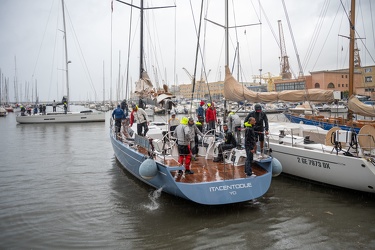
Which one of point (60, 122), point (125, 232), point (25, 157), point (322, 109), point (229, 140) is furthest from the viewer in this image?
point (322, 109)

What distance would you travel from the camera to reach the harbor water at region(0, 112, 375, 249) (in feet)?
21.4

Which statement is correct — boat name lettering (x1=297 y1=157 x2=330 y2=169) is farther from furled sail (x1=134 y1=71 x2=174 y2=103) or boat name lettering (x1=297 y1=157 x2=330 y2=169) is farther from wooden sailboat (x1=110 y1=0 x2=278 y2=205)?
furled sail (x1=134 y1=71 x2=174 y2=103)

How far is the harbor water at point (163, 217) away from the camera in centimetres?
651

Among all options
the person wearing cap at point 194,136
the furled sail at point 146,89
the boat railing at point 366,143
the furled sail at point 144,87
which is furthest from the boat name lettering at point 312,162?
the furled sail at point 144,87

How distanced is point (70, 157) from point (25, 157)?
2.32m

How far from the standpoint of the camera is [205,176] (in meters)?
8.41

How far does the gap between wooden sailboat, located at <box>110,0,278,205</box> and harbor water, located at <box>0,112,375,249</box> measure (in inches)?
22.1

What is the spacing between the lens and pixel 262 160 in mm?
9039

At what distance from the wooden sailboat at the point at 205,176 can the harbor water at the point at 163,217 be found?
56 centimetres

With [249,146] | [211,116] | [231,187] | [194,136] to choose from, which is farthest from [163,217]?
[211,116]

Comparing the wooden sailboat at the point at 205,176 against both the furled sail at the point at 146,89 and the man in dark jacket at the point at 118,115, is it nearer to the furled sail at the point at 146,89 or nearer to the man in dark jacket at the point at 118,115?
the man in dark jacket at the point at 118,115

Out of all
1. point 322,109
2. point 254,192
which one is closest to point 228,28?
A: point 254,192

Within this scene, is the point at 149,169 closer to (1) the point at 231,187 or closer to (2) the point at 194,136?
(1) the point at 231,187

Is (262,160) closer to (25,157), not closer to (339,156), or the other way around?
(339,156)
